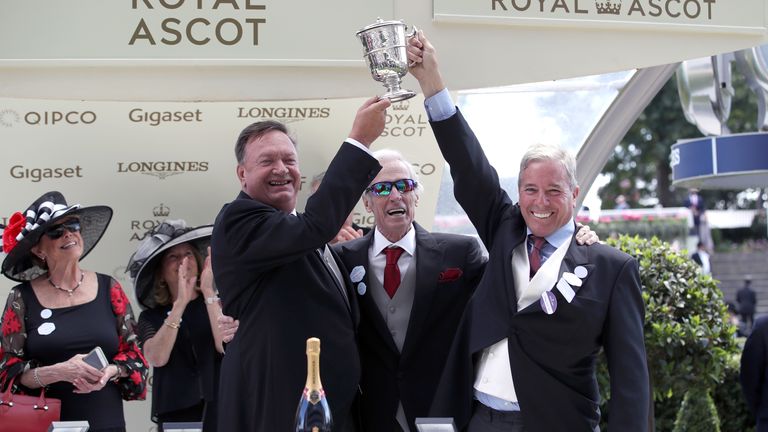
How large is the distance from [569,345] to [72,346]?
241 centimetres

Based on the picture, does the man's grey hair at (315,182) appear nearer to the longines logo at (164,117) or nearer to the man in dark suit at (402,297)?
the longines logo at (164,117)

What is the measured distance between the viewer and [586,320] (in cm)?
366

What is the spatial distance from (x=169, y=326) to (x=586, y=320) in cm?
235

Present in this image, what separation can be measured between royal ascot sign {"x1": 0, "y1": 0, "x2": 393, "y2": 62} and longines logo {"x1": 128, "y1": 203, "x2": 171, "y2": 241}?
1.45 meters

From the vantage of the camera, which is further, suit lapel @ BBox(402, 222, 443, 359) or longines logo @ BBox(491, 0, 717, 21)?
longines logo @ BBox(491, 0, 717, 21)

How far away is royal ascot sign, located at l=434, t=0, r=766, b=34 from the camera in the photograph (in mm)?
4488

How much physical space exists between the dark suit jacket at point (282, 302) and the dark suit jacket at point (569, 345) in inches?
17.8

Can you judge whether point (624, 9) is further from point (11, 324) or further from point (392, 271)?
point (11, 324)

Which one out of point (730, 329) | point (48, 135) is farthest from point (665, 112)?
point (48, 135)

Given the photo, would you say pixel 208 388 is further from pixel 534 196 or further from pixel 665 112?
pixel 665 112

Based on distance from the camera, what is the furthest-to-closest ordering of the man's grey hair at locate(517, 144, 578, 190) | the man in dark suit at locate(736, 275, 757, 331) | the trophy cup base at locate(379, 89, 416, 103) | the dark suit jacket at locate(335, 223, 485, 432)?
1. the man in dark suit at locate(736, 275, 757, 331)
2. the dark suit jacket at locate(335, 223, 485, 432)
3. the man's grey hair at locate(517, 144, 578, 190)
4. the trophy cup base at locate(379, 89, 416, 103)

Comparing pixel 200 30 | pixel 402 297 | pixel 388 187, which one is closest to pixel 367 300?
pixel 402 297

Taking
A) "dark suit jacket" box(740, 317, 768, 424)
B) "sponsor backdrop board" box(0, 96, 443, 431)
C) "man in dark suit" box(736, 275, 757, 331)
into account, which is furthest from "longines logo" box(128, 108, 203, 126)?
"man in dark suit" box(736, 275, 757, 331)

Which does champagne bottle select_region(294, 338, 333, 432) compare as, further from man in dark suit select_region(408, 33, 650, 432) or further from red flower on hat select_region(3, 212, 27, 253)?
red flower on hat select_region(3, 212, 27, 253)
